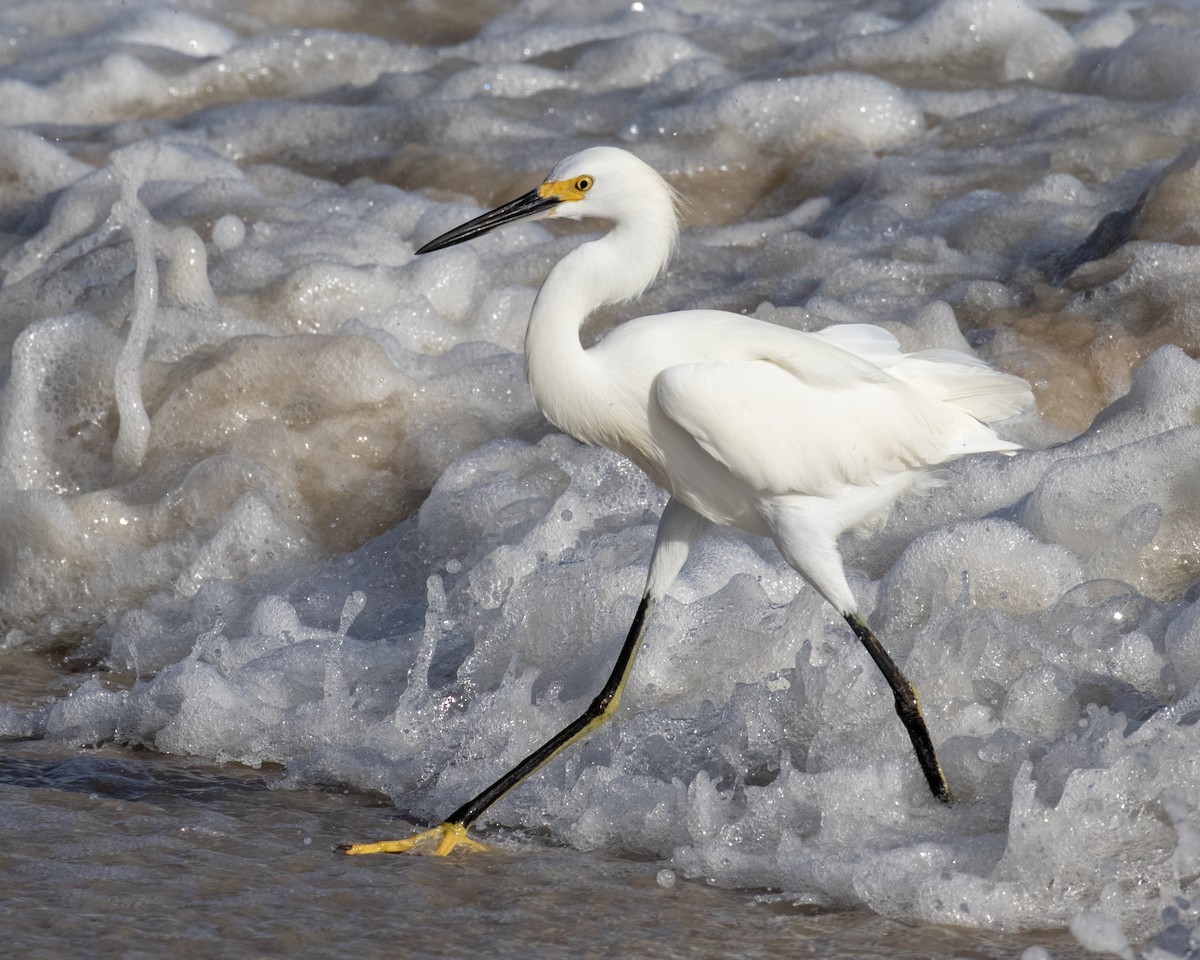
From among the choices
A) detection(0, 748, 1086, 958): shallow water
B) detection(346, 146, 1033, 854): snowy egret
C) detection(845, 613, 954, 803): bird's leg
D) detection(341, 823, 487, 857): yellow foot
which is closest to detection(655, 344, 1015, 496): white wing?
detection(346, 146, 1033, 854): snowy egret

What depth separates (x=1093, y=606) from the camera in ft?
11.9

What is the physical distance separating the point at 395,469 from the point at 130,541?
2.95ft

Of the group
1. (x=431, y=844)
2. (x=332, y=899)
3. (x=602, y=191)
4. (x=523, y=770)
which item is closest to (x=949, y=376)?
(x=602, y=191)

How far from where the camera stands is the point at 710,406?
2988mm

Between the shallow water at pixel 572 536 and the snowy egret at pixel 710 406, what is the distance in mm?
315

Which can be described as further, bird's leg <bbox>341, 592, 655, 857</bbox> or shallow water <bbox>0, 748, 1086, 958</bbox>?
bird's leg <bbox>341, 592, 655, 857</bbox>

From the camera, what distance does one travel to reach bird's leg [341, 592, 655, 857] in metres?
3.15

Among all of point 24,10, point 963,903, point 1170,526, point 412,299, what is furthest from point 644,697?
point 24,10

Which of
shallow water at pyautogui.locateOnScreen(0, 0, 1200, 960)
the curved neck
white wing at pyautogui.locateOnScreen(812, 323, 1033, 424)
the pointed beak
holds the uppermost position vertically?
the pointed beak

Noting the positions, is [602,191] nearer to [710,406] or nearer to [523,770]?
[710,406]

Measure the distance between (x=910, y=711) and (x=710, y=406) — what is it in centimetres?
77

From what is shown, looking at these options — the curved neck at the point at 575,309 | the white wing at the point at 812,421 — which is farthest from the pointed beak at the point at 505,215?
the white wing at the point at 812,421

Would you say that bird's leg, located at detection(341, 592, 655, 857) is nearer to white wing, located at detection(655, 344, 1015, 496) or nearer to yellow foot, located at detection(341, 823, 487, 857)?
yellow foot, located at detection(341, 823, 487, 857)

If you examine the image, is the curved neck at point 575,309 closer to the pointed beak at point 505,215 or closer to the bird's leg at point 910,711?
the pointed beak at point 505,215
